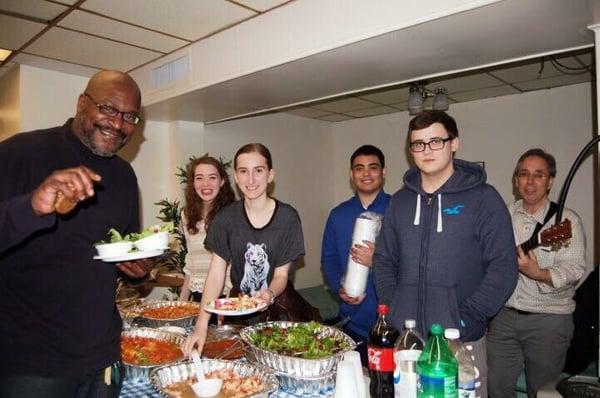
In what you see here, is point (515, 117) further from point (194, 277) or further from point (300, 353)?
point (300, 353)

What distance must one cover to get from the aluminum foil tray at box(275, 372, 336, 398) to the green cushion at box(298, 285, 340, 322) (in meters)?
4.15

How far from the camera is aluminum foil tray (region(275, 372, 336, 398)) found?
1460 mm

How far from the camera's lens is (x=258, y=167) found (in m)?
2.07

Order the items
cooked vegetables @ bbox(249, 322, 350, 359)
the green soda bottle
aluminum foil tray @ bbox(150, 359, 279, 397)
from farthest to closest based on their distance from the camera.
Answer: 1. cooked vegetables @ bbox(249, 322, 350, 359)
2. aluminum foil tray @ bbox(150, 359, 279, 397)
3. the green soda bottle

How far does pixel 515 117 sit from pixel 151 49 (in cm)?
458

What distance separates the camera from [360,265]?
235 centimetres

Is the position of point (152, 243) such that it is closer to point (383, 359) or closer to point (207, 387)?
point (207, 387)

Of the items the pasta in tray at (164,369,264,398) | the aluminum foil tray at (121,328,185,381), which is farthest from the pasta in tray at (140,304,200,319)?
the pasta in tray at (164,369,264,398)

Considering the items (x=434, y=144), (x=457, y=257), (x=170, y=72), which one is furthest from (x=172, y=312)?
(x=170, y=72)

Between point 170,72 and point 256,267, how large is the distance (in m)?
2.87

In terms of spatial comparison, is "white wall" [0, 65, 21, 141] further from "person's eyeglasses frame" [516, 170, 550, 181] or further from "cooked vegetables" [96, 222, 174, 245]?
"person's eyeglasses frame" [516, 170, 550, 181]

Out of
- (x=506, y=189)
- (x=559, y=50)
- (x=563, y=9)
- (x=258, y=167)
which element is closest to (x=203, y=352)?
(x=258, y=167)

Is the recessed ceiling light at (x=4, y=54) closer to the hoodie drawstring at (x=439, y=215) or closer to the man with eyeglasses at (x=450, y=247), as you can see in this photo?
the man with eyeglasses at (x=450, y=247)

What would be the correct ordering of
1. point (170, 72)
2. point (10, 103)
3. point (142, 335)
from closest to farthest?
point (142, 335) → point (170, 72) → point (10, 103)
